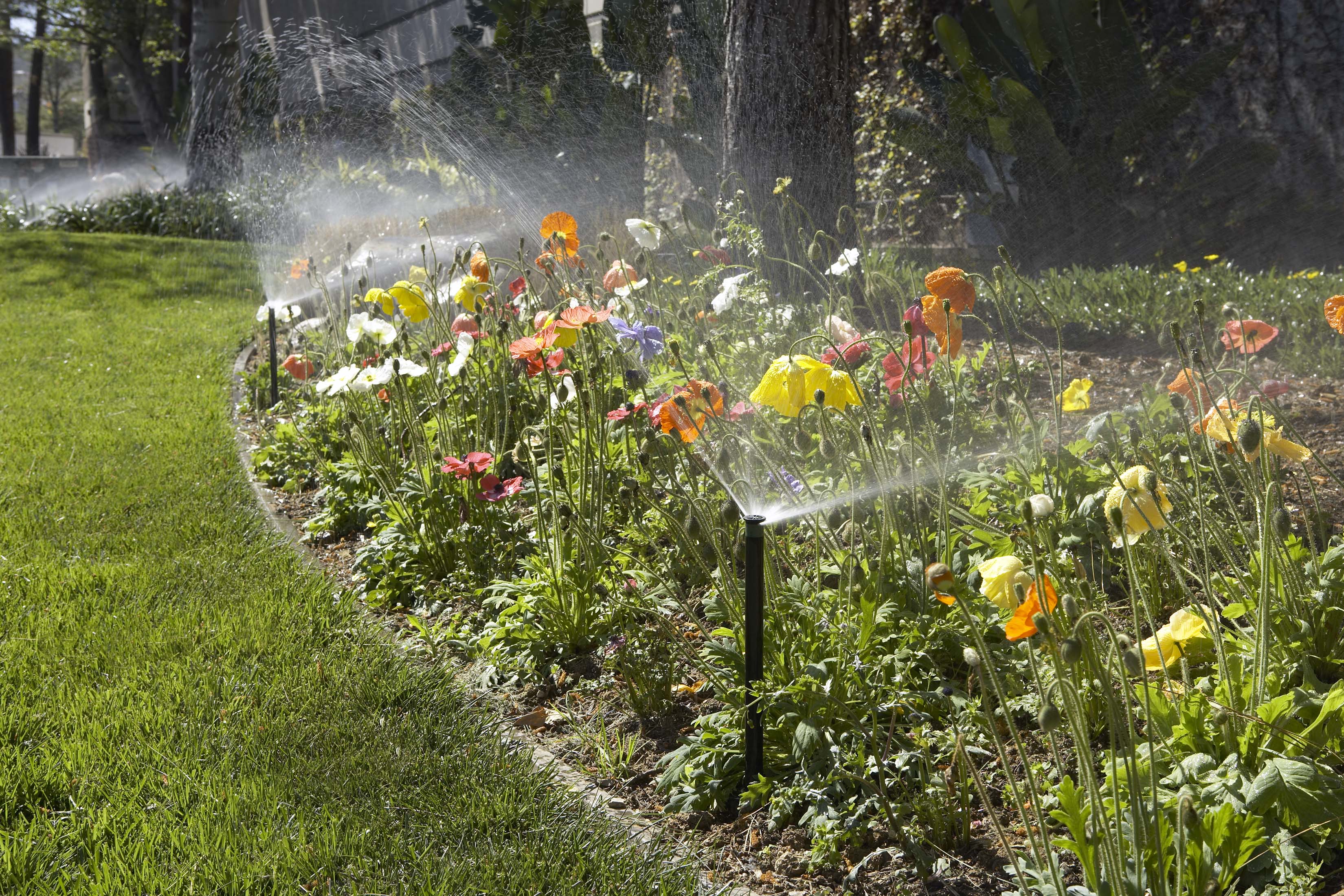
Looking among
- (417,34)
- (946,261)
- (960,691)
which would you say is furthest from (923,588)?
(417,34)

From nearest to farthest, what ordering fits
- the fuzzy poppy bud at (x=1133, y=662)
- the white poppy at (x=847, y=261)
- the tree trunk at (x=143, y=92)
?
1. the fuzzy poppy bud at (x=1133, y=662)
2. the white poppy at (x=847, y=261)
3. the tree trunk at (x=143, y=92)

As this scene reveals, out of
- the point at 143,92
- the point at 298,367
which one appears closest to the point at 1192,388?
the point at 298,367

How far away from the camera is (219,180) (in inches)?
A: 665

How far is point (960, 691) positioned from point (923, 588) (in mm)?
233

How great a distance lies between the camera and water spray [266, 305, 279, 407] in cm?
524

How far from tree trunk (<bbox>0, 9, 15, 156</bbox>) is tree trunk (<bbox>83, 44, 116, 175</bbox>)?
3132 mm

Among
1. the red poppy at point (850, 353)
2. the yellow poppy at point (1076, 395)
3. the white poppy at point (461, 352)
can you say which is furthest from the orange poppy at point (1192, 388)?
the white poppy at point (461, 352)

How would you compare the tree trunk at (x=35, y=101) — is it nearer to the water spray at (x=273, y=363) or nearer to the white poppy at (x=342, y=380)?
the water spray at (x=273, y=363)

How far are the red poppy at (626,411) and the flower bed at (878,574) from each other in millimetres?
53

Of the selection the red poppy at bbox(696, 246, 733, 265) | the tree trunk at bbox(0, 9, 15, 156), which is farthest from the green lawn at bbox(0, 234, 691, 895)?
the tree trunk at bbox(0, 9, 15, 156)

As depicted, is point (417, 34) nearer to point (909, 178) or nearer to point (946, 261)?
point (909, 178)

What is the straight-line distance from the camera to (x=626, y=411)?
9.13 feet

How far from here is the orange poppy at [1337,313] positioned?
2.06 meters

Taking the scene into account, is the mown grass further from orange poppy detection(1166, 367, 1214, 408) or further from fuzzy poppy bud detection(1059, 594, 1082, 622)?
fuzzy poppy bud detection(1059, 594, 1082, 622)
